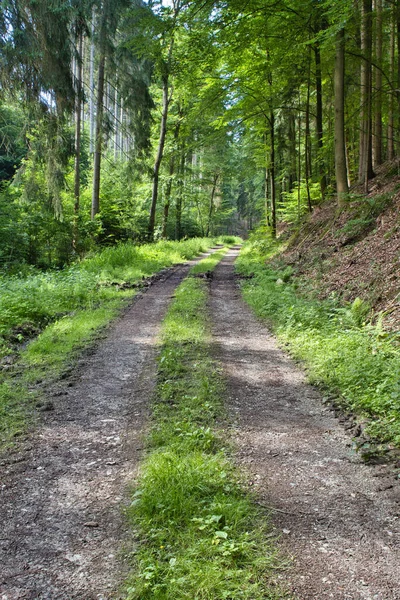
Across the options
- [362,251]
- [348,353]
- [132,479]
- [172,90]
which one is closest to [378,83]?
[362,251]

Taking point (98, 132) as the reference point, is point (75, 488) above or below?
below

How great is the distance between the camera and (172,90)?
22.1 metres

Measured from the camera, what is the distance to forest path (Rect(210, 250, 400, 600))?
7.77ft

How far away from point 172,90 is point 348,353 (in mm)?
20635

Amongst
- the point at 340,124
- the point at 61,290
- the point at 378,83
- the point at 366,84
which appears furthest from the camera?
the point at 378,83

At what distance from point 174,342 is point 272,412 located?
2.63 metres

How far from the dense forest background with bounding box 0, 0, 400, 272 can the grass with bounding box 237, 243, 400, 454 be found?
531 cm

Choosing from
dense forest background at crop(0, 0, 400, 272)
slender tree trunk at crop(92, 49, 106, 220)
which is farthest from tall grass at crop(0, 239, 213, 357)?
slender tree trunk at crop(92, 49, 106, 220)

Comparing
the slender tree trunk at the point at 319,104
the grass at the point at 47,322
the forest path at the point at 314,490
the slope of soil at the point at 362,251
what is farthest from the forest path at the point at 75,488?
the slender tree trunk at the point at 319,104

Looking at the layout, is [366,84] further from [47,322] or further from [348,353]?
[47,322]

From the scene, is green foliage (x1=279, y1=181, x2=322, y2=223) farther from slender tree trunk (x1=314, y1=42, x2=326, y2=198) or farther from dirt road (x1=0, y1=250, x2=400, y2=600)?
dirt road (x1=0, y1=250, x2=400, y2=600)

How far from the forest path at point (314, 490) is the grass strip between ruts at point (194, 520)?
0.19m

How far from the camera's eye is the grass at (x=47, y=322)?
476 centimetres

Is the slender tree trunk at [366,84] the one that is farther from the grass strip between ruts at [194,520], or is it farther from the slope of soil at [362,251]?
the grass strip between ruts at [194,520]
